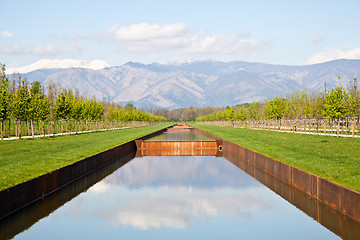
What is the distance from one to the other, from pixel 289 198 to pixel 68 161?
1092cm

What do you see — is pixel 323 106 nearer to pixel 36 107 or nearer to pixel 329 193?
pixel 36 107

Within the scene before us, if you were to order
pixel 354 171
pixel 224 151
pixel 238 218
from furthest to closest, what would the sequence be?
pixel 224 151, pixel 354 171, pixel 238 218

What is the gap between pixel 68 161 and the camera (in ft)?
66.7

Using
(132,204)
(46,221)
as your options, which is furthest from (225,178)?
(46,221)

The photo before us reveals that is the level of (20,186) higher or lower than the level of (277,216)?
higher

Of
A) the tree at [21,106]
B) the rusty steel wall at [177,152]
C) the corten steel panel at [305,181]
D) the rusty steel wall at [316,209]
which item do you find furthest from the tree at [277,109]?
the corten steel panel at [305,181]

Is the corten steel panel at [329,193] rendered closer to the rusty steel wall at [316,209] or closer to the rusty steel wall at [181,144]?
the rusty steel wall at [316,209]

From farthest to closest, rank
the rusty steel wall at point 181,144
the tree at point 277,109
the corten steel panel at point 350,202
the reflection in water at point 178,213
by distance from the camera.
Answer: the tree at point 277,109
the rusty steel wall at point 181,144
the reflection in water at point 178,213
the corten steel panel at point 350,202

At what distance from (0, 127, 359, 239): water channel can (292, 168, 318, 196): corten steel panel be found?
350 millimetres

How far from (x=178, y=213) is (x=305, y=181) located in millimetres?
5429

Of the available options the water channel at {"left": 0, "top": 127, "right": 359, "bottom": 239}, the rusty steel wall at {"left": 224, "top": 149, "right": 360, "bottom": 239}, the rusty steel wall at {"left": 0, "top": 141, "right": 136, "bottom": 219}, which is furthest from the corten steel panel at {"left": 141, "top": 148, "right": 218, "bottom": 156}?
the rusty steel wall at {"left": 224, "top": 149, "right": 360, "bottom": 239}

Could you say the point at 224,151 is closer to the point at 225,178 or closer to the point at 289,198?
the point at 225,178

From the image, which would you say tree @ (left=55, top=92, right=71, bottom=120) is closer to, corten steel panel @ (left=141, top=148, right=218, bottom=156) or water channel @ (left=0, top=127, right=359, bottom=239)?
corten steel panel @ (left=141, top=148, right=218, bottom=156)

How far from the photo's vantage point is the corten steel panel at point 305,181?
1512cm
